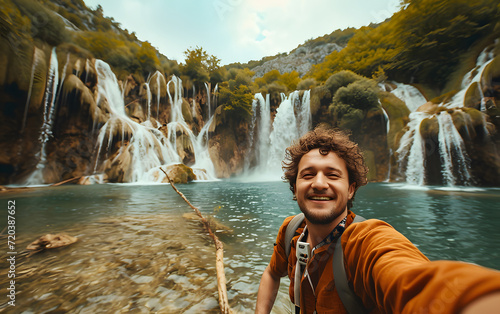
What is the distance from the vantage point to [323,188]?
1.32m

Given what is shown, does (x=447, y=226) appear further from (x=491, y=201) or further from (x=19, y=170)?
(x=19, y=170)

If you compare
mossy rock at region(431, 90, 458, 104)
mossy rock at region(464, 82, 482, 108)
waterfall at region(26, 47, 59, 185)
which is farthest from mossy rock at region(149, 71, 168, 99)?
mossy rock at region(464, 82, 482, 108)

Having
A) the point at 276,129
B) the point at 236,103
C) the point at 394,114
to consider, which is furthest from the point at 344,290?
the point at 236,103

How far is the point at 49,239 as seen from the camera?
146 inches

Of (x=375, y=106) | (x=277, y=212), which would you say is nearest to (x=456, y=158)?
(x=375, y=106)

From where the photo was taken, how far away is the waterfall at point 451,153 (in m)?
11.0

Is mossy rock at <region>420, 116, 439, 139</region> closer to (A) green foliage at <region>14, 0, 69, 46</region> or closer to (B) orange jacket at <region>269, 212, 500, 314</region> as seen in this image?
(B) orange jacket at <region>269, 212, 500, 314</region>

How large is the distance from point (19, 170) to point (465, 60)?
33.0m

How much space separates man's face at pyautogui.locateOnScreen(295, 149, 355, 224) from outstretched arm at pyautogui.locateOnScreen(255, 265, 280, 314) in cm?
67

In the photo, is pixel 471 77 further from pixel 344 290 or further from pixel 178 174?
pixel 178 174

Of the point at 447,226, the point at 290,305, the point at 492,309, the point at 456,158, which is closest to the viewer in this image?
the point at 492,309

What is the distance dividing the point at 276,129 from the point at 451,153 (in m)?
14.5

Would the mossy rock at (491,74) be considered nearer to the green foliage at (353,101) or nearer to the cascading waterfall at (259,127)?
the green foliage at (353,101)

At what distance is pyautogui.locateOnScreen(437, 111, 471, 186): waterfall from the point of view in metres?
11.0
